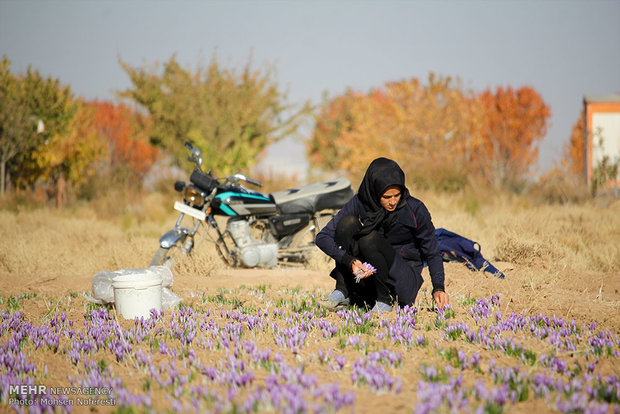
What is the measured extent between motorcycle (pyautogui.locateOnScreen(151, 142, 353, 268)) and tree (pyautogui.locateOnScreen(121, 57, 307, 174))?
59.6 feet

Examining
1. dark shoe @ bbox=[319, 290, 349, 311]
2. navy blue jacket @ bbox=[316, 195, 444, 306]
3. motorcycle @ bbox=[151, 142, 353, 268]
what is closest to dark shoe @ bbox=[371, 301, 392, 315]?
navy blue jacket @ bbox=[316, 195, 444, 306]

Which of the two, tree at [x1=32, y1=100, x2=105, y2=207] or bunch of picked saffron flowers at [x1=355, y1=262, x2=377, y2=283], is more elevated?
tree at [x1=32, y1=100, x2=105, y2=207]

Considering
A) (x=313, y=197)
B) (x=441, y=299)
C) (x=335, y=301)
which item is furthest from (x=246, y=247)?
(x=441, y=299)

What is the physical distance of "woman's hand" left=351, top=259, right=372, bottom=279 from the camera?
4.63 metres

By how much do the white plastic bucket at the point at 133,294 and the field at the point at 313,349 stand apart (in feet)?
0.39

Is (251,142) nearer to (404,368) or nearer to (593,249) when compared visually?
(593,249)

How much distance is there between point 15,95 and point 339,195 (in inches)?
592

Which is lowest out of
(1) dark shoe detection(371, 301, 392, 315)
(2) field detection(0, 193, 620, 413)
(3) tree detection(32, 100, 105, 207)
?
(2) field detection(0, 193, 620, 413)

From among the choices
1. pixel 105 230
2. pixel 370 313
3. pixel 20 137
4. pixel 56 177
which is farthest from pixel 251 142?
pixel 370 313

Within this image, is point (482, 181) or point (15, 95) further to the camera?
point (15, 95)

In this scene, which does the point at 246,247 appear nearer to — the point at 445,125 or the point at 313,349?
the point at 313,349

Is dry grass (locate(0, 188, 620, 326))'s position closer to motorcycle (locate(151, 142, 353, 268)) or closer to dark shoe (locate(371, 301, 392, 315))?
motorcycle (locate(151, 142, 353, 268))

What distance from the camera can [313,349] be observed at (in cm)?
402

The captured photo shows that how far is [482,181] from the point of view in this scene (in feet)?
58.0
